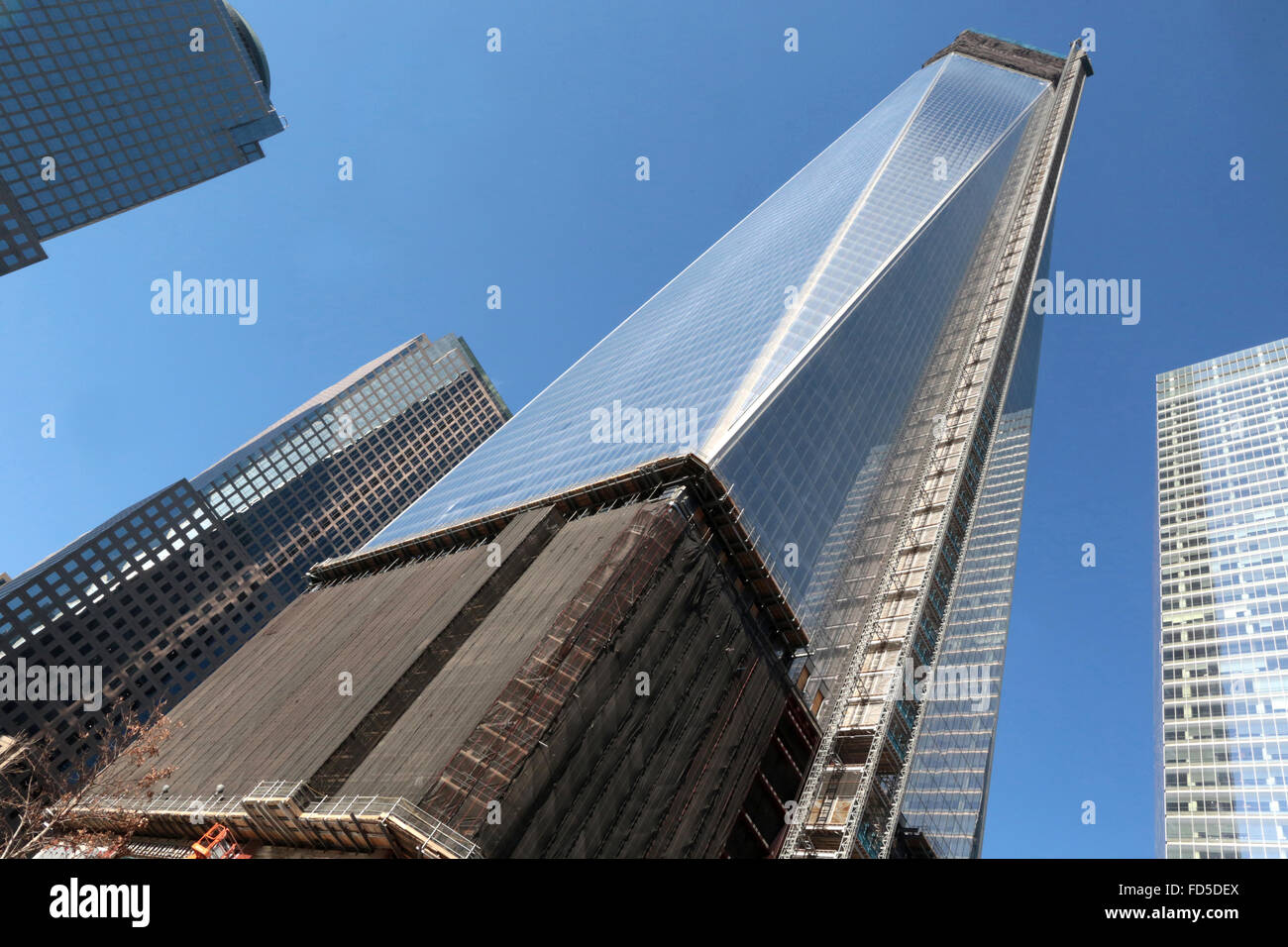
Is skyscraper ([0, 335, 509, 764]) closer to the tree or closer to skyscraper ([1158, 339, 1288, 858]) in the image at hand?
the tree

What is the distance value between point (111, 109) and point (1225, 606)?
165 meters

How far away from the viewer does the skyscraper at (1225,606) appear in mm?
85250

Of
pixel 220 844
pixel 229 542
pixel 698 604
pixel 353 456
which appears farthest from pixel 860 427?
pixel 353 456

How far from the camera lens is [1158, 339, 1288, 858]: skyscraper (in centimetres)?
8525

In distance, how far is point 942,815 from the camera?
83.1 metres

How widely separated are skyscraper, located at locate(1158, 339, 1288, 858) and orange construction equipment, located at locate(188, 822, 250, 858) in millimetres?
87242

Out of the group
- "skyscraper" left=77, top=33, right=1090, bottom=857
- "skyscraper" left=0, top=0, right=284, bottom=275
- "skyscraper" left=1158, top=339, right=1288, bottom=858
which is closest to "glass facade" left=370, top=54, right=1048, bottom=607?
"skyscraper" left=77, top=33, right=1090, bottom=857

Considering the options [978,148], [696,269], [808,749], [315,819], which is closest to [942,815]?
[808,749]

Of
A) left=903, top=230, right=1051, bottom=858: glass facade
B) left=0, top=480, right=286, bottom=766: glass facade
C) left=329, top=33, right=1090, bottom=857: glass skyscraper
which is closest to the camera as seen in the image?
left=329, top=33, right=1090, bottom=857: glass skyscraper

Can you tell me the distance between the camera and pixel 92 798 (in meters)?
46.5
